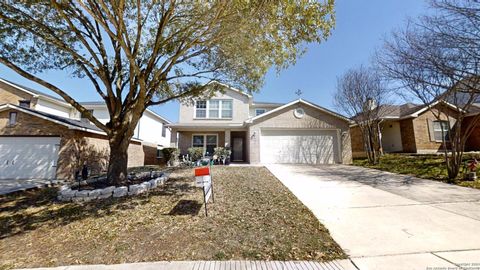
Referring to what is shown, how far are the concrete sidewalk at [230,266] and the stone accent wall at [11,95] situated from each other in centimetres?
2149

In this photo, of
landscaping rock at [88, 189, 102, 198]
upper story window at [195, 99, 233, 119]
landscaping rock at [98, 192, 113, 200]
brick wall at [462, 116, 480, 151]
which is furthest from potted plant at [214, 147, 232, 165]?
→ brick wall at [462, 116, 480, 151]

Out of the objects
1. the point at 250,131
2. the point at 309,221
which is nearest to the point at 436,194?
the point at 309,221

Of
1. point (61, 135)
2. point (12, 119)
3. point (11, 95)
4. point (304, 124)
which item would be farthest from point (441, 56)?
point (11, 95)

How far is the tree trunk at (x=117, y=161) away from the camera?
24.3 ft

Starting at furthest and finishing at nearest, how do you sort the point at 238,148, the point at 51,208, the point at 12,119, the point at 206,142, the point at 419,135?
the point at 238,148 → the point at 206,142 → the point at 419,135 → the point at 12,119 → the point at 51,208

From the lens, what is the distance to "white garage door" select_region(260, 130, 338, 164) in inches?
586

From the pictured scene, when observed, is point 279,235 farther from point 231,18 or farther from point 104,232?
point 231,18

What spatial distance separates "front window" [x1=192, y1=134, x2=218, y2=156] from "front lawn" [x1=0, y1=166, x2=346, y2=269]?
10.6 meters

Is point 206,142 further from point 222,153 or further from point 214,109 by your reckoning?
point 214,109

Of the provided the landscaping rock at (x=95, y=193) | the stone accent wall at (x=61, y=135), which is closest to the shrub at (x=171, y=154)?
the stone accent wall at (x=61, y=135)

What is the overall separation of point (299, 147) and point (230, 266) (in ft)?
42.3

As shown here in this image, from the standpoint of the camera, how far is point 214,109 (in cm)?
1762

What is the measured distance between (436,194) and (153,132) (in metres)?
22.2

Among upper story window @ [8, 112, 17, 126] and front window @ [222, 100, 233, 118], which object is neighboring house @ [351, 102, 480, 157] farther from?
upper story window @ [8, 112, 17, 126]
